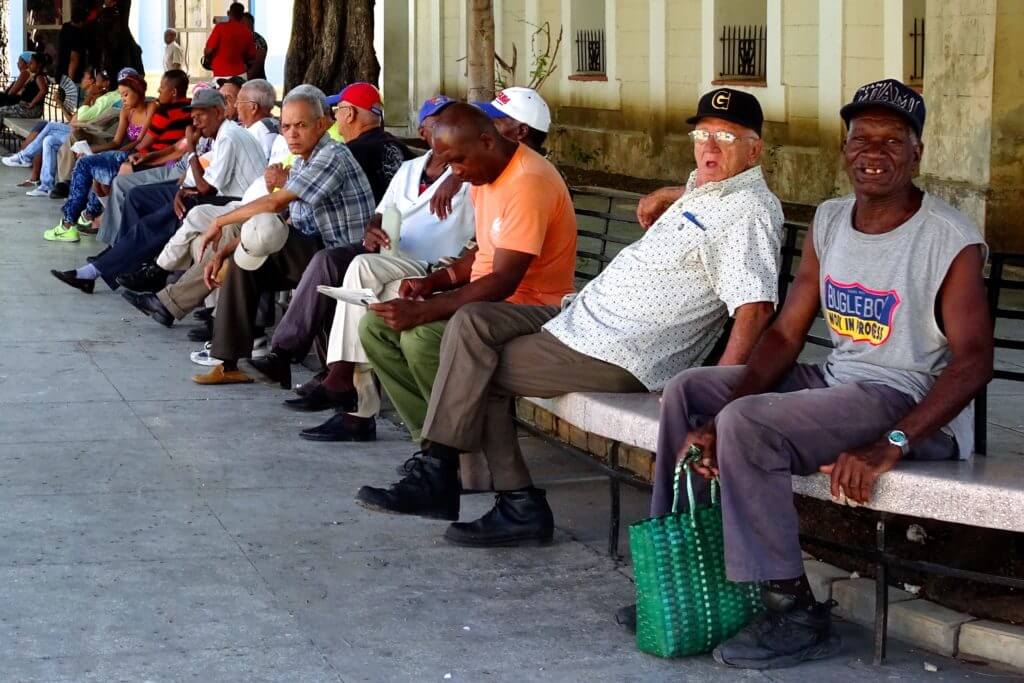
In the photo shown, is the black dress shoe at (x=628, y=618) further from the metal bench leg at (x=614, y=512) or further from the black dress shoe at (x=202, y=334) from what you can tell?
the black dress shoe at (x=202, y=334)

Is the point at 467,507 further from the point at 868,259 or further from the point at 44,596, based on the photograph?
the point at 868,259

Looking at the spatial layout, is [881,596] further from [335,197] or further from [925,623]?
[335,197]

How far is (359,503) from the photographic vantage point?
6.21 meters

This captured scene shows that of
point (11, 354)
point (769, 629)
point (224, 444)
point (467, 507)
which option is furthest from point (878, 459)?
point (11, 354)

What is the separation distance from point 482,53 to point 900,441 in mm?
6062

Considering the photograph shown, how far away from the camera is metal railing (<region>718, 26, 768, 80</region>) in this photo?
17.3m

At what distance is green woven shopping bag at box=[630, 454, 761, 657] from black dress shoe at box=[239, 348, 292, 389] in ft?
12.5

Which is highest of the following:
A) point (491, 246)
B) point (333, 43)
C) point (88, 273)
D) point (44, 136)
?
point (333, 43)

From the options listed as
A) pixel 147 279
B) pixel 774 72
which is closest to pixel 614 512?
pixel 147 279

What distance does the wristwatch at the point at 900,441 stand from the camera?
4.41 metres

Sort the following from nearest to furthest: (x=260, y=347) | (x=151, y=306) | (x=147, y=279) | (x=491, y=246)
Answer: (x=491, y=246) < (x=260, y=347) < (x=151, y=306) < (x=147, y=279)

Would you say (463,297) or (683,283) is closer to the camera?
(683,283)

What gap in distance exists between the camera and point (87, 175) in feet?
47.3

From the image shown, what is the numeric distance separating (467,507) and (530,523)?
1.93 feet
